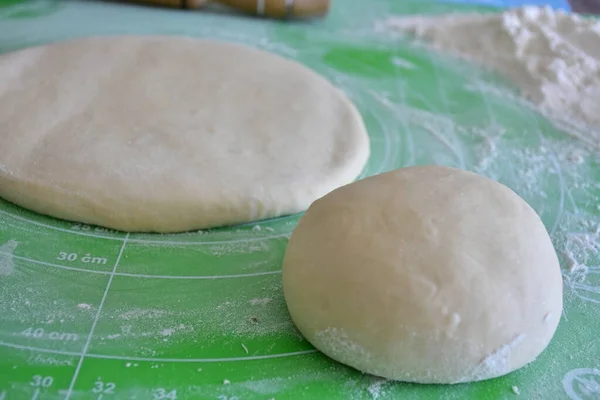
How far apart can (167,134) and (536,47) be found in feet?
4.39

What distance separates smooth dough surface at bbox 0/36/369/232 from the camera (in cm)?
128

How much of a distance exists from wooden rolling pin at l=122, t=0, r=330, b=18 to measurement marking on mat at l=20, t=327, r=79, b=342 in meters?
1.45

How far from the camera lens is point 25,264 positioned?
1.19 metres

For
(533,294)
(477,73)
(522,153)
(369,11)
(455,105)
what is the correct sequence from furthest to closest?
(369,11) → (477,73) → (455,105) → (522,153) → (533,294)

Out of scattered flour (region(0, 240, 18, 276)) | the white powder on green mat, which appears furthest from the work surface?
the white powder on green mat

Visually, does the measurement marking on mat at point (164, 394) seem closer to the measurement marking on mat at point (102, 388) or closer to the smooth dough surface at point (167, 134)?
the measurement marking on mat at point (102, 388)

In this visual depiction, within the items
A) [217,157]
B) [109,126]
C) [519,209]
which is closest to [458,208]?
[519,209]

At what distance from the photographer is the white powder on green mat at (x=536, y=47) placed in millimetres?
1885

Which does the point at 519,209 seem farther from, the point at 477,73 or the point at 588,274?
the point at 477,73

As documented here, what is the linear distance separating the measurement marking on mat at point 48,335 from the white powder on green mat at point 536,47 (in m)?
1.54

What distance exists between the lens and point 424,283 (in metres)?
0.97

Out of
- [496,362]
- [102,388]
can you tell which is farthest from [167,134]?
[496,362]

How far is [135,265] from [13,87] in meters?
0.64

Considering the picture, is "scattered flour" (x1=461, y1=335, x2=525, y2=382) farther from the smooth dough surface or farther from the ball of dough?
the smooth dough surface
